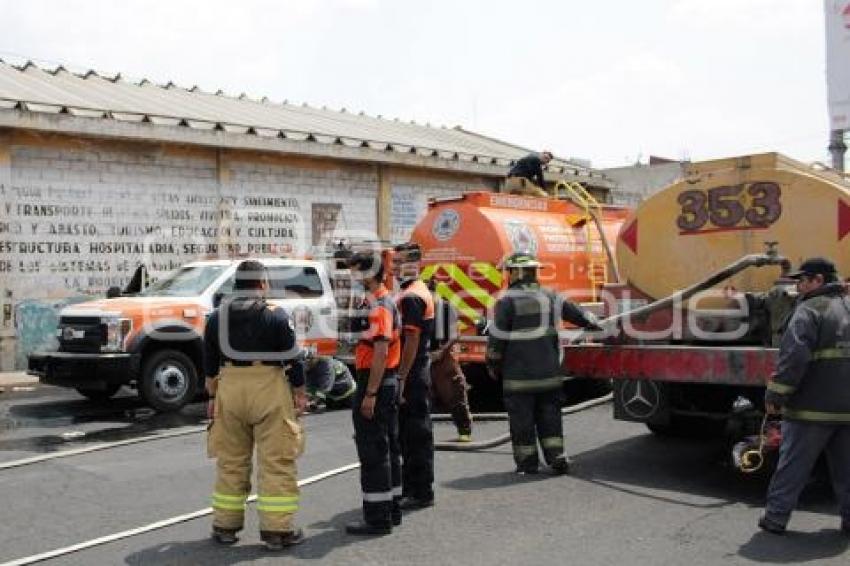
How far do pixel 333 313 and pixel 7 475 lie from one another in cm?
509

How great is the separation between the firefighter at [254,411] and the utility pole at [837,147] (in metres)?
13.3

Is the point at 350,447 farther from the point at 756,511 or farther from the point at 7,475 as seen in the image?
the point at 756,511

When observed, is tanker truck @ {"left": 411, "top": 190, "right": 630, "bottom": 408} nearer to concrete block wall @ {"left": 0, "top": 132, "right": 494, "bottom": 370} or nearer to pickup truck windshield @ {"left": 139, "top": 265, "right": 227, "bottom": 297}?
pickup truck windshield @ {"left": 139, "top": 265, "right": 227, "bottom": 297}

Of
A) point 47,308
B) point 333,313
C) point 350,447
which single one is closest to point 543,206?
point 333,313

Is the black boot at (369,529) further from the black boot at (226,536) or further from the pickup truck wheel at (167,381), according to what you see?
the pickup truck wheel at (167,381)

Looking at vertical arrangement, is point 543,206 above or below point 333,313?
above

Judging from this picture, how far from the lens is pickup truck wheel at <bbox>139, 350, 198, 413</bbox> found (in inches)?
426

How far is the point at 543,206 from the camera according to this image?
11.7m

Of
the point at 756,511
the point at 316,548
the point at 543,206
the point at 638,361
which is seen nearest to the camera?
the point at 316,548

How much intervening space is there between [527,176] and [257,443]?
7523 mm

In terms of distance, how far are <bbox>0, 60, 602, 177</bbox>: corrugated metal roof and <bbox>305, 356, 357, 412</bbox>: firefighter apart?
6677mm

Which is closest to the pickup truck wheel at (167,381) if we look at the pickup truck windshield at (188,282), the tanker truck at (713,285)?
the pickup truck windshield at (188,282)

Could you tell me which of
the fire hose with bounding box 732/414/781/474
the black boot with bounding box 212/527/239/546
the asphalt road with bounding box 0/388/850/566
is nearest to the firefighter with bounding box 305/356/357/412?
the asphalt road with bounding box 0/388/850/566

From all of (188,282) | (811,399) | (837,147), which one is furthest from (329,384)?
(837,147)
